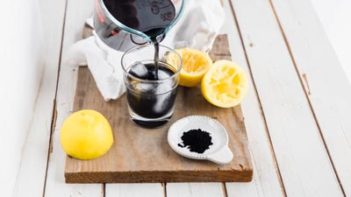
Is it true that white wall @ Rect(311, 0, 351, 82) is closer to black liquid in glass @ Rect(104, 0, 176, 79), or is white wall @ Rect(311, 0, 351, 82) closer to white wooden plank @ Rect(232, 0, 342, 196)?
white wooden plank @ Rect(232, 0, 342, 196)

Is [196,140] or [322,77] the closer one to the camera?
[196,140]

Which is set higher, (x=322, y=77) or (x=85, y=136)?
(x=85, y=136)

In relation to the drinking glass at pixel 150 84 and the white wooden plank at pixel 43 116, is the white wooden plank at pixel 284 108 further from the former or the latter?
the white wooden plank at pixel 43 116

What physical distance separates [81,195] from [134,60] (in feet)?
0.87

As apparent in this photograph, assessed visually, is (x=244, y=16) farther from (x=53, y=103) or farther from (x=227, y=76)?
(x=53, y=103)

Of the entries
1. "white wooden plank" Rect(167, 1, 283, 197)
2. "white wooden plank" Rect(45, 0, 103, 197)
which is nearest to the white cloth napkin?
"white wooden plank" Rect(45, 0, 103, 197)

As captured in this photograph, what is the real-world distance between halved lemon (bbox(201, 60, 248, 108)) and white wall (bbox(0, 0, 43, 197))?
317 millimetres

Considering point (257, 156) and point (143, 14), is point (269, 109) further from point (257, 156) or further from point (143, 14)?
point (143, 14)

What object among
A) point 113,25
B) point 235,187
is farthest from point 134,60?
point 235,187

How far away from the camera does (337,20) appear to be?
5.15 feet

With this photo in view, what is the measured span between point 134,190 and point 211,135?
0.55 ft

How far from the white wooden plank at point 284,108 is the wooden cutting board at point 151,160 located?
3.0 inches

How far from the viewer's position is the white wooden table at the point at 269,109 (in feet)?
3.64

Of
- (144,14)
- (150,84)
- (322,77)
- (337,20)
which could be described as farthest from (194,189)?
(337,20)
